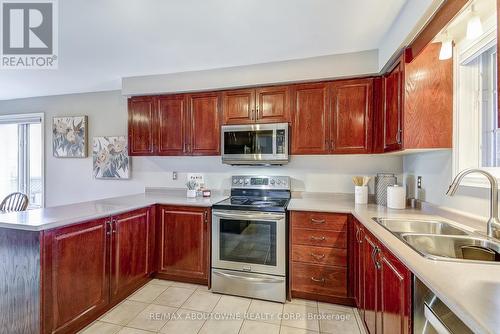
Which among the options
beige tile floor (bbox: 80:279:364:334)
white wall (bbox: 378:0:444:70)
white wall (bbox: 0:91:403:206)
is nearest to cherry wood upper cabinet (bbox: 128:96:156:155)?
white wall (bbox: 0:91:403:206)

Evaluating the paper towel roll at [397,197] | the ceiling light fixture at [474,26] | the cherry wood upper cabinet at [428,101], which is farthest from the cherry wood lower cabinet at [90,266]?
the ceiling light fixture at [474,26]

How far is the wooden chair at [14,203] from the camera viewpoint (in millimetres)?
2842

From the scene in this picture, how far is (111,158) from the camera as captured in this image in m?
3.49

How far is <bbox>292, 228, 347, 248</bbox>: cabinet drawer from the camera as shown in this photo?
221 centimetres

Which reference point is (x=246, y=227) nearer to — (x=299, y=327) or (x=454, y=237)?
(x=299, y=327)

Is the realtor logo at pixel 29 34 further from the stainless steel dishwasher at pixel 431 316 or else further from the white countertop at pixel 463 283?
the stainless steel dishwasher at pixel 431 316

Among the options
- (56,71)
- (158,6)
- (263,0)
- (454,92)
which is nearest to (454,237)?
(454,92)

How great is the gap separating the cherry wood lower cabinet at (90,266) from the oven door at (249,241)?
0.74m

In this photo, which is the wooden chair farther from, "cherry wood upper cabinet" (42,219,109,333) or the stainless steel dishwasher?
the stainless steel dishwasher

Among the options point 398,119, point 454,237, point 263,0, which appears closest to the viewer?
point 454,237

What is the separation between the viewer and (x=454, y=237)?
137 cm

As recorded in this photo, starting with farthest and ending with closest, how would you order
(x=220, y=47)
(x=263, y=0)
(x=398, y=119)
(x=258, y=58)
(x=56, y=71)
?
1. (x=56, y=71)
2. (x=258, y=58)
3. (x=220, y=47)
4. (x=398, y=119)
5. (x=263, y=0)

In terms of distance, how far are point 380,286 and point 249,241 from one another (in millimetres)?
1231

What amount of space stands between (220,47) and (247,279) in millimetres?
2165
